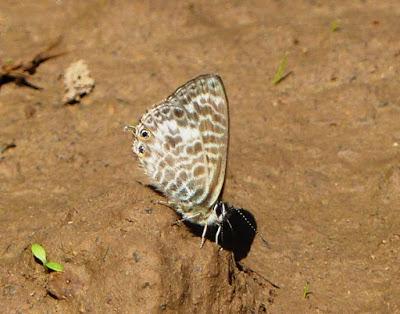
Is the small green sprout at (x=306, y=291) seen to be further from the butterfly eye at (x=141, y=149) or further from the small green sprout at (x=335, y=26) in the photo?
the small green sprout at (x=335, y=26)

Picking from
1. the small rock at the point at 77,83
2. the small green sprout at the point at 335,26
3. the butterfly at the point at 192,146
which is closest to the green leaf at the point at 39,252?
the butterfly at the point at 192,146

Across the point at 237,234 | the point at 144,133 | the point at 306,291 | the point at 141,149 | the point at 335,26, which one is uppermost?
the point at 335,26

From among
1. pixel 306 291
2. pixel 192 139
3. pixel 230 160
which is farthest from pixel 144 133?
pixel 306 291

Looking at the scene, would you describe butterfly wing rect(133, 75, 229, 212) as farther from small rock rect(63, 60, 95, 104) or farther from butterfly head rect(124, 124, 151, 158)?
small rock rect(63, 60, 95, 104)

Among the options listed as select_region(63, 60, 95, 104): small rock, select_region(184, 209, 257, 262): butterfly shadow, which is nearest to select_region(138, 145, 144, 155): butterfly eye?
select_region(184, 209, 257, 262): butterfly shadow

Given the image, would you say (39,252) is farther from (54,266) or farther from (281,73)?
(281,73)

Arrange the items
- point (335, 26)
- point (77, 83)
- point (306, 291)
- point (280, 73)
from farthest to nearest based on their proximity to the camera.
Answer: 1. point (335, 26)
2. point (280, 73)
3. point (77, 83)
4. point (306, 291)
